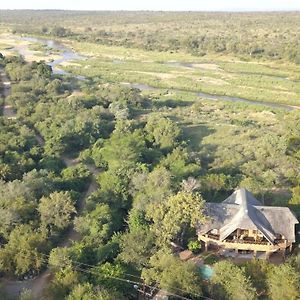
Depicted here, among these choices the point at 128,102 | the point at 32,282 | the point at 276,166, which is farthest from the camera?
the point at 128,102

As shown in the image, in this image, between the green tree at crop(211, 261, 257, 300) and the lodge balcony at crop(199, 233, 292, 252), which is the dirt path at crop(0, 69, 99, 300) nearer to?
the lodge balcony at crop(199, 233, 292, 252)

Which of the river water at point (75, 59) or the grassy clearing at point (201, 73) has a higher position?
the grassy clearing at point (201, 73)

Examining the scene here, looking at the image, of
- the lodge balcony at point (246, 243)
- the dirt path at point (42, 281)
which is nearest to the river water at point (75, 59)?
the dirt path at point (42, 281)

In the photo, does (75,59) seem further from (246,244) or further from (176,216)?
(246,244)

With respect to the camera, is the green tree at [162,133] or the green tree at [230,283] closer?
the green tree at [230,283]

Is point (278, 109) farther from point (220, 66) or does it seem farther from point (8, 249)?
point (8, 249)

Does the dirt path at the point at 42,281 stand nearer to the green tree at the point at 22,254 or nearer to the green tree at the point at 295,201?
the green tree at the point at 22,254

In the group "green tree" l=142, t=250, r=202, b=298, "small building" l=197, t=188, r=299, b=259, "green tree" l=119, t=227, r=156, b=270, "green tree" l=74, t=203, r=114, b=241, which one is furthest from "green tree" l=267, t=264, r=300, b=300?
"green tree" l=74, t=203, r=114, b=241

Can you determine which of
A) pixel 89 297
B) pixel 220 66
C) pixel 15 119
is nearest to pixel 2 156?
pixel 15 119
